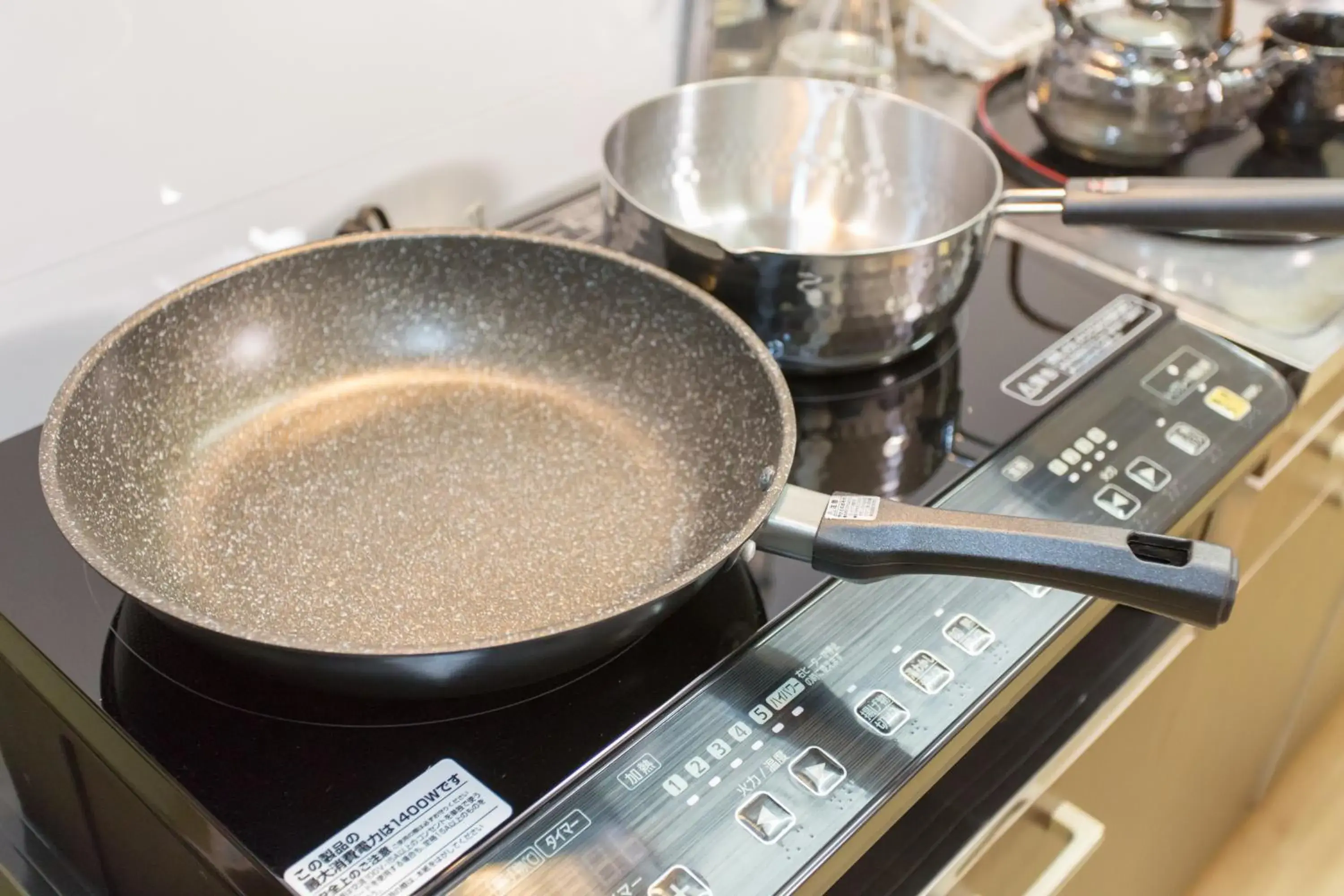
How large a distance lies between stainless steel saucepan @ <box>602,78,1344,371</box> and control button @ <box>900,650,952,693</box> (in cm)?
20

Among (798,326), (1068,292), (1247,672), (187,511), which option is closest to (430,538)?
(187,511)

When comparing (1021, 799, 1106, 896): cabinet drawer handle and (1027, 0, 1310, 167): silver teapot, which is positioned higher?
(1027, 0, 1310, 167): silver teapot

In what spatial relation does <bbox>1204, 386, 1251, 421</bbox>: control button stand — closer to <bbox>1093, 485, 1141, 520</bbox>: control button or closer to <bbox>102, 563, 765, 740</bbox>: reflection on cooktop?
<bbox>1093, 485, 1141, 520</bbox>: control button

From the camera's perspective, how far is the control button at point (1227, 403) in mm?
705

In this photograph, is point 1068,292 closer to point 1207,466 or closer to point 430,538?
point 1207,466

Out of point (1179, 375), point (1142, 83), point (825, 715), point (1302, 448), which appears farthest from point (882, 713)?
point (1142, 83)

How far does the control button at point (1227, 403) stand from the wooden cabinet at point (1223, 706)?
0.05 meters

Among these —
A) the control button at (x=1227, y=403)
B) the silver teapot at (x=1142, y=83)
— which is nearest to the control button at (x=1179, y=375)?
the control button at (x=1227, y=403)

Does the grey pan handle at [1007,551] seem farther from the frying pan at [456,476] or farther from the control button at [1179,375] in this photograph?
the control button at [1179,375]

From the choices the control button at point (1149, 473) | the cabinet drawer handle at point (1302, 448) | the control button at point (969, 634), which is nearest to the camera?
the control button at point (969, 634)

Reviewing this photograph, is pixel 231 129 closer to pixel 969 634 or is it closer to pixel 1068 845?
pixel 969 634

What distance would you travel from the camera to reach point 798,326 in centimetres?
66

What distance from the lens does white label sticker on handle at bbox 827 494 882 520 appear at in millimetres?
504

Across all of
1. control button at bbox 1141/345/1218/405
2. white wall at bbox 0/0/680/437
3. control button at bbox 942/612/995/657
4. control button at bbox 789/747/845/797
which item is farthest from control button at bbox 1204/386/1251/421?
white wall at bbox 0/0/680/437
